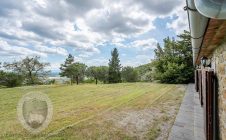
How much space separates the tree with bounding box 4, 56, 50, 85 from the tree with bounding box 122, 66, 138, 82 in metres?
9.05

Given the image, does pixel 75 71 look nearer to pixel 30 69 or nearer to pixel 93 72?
pixel 93 72

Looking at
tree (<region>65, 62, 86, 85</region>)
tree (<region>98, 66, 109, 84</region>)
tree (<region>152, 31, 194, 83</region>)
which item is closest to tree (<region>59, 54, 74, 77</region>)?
tree (<region>65, 62, 86, 85</region>)

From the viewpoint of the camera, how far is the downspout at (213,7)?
1223mm

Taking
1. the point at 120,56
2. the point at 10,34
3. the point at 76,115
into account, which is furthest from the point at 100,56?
the point at 76,115

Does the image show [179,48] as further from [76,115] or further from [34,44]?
[76,115]

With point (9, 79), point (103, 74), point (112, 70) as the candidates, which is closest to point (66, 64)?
point (103, 74)

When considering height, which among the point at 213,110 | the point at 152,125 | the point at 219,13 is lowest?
the point at 152,125

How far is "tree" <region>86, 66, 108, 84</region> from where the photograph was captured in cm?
2744

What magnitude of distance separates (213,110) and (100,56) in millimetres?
29564

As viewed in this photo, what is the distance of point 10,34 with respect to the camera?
635 inches

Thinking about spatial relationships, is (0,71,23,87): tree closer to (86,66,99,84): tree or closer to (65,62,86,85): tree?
(65,62,86,85): tree

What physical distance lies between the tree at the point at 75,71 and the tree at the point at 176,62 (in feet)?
28.4

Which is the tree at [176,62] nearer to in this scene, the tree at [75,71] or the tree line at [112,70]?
the tree line at [112,70]

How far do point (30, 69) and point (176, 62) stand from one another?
15.2 metres
